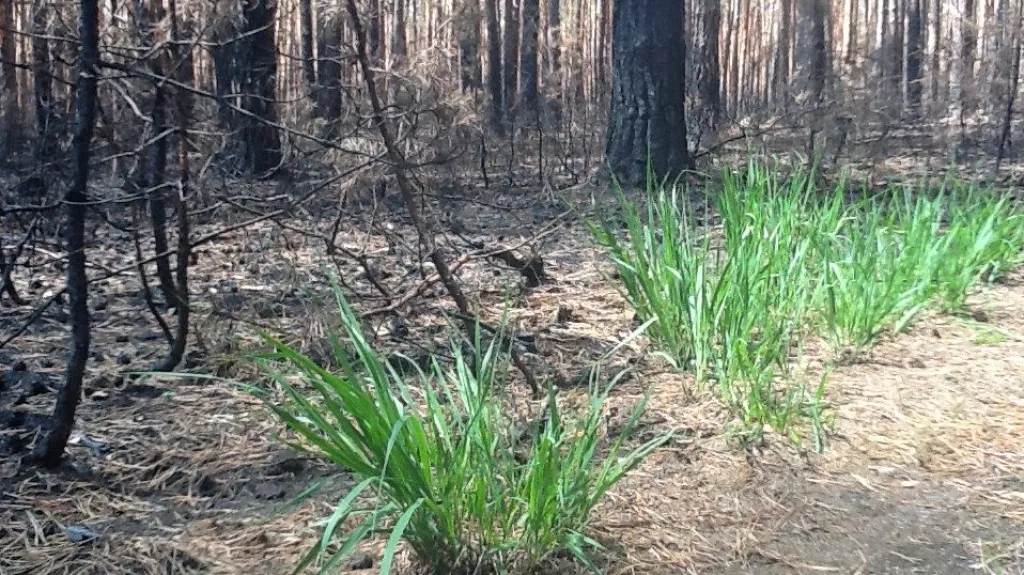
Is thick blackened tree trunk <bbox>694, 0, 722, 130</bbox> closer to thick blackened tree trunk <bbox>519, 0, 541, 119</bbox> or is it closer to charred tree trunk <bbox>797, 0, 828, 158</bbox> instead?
charred tree trunk <bbox>797, 0, 828, 158</bbox>

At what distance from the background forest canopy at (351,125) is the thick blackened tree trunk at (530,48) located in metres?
0.06

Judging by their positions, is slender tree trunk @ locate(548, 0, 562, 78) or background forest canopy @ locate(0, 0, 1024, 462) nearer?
background forest canopy @ locate(0, 0, 1024, 462)

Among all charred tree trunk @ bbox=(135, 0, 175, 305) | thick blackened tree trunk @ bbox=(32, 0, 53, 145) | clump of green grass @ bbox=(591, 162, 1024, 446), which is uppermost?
thick blackened tree trunk @ bbox=(32, 0, 53, 145)

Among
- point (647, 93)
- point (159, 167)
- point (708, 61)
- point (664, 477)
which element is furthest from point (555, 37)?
point (664, 477)

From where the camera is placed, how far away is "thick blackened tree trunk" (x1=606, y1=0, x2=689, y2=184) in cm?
690

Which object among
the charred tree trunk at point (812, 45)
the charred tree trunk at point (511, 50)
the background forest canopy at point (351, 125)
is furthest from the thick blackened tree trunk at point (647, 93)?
the charred tree trunk at point (511, 50)

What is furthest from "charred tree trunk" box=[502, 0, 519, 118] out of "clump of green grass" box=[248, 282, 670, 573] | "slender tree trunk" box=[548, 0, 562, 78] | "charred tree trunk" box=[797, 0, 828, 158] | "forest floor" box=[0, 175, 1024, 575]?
"clump of green grass" box=[248, 282, 670, 573]

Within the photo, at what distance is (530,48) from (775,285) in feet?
33.0

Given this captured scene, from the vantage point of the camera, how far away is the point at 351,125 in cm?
524

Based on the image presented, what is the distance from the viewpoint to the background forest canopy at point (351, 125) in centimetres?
262

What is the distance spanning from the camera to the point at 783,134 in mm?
8031

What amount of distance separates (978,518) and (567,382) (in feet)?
3.88

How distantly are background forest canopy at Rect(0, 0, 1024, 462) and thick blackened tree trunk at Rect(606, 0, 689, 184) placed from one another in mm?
14

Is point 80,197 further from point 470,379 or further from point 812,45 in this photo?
point 812,45
